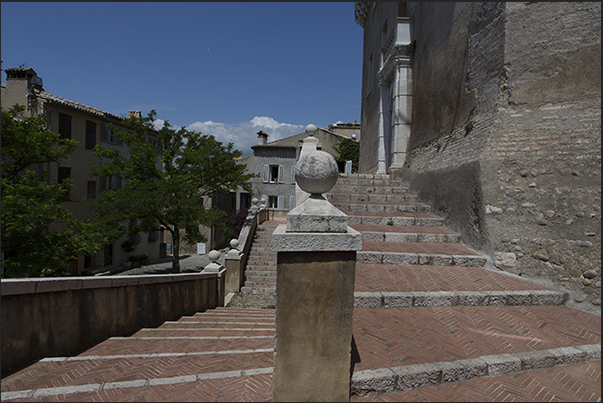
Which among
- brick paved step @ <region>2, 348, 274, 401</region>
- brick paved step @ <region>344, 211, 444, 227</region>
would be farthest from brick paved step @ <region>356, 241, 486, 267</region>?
brick paved step @ <region>2, 348, 274, 401</region>

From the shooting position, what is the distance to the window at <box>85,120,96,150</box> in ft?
64.8

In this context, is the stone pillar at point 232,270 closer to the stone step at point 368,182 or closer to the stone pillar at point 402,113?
the stone step at point 368,182

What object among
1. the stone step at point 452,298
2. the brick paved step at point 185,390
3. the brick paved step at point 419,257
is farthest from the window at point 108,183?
the stone step at point 452,298

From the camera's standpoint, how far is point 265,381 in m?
3.11

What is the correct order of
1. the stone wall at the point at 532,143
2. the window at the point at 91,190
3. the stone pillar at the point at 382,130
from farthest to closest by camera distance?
the window at the point at 91,190 < the stone pillar at the point at 382,130 < the stone wall at the point at 532,143

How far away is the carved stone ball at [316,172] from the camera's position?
307 cm

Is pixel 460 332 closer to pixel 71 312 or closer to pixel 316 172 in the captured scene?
pixel 316 172

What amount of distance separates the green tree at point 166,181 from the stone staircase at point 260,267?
116 inches

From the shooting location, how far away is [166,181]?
17.3 m

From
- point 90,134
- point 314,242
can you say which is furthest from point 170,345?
point 90,134

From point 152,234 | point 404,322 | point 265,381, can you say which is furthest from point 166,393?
point 152,234

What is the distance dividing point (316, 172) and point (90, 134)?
21965mm

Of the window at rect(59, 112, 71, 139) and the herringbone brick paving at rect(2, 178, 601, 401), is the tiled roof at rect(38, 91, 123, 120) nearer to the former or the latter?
the window at rect(59, 112, 71, 139)

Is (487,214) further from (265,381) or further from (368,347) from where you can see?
(265,381)
